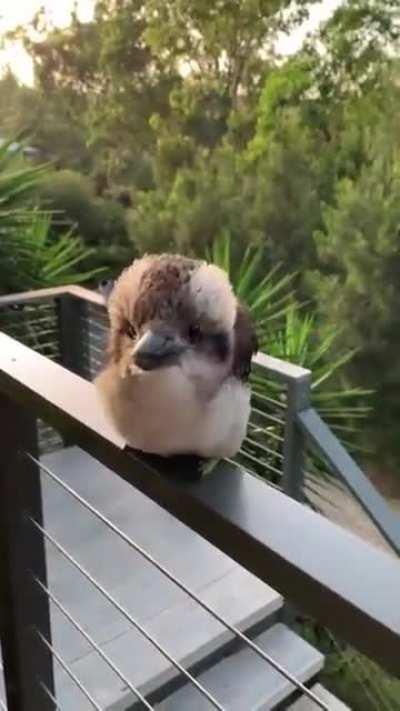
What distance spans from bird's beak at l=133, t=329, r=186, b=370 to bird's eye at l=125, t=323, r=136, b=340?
5cm

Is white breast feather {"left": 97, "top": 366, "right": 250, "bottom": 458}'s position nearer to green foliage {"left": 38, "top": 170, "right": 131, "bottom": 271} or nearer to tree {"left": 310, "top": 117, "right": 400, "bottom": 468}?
tree {"left": 310, "top": 117, "right": 400, "bottom": 468}

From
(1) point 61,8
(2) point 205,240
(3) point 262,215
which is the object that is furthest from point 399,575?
(1) point 61,8

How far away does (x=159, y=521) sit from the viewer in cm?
231

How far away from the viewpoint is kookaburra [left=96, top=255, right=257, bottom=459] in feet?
2.17

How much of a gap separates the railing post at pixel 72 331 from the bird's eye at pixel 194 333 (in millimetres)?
2035

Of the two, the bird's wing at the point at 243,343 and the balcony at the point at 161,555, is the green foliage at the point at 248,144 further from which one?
the bird's wing at the point at 243,343

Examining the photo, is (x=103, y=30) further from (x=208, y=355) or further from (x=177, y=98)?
(x=208, y=355)

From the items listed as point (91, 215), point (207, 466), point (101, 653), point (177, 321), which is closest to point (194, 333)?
point (177, 321)

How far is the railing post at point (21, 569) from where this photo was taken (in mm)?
861

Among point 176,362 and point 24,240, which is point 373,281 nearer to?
point 24,240

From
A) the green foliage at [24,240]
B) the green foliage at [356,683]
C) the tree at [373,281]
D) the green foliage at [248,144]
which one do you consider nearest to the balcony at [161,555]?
the green foliage at [356,683]

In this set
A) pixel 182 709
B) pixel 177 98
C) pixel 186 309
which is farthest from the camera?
pixel 177 98

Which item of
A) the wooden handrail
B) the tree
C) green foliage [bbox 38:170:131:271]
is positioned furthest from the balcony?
green foliage [bbox 38:170:131:271]

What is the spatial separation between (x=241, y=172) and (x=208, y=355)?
609cm
